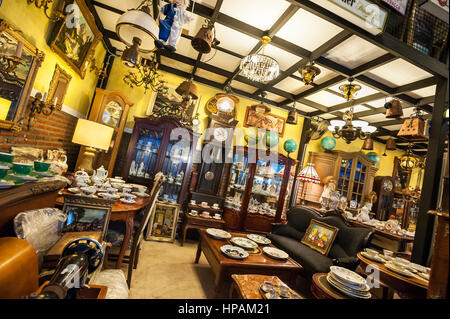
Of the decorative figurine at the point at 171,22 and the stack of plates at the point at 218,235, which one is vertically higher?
the decorative figurine at the point at 171,22

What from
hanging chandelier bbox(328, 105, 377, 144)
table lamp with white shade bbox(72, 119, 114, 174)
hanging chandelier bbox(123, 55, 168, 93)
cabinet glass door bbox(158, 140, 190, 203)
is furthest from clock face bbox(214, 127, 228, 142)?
hanging chandelier bbox(328, 105, 377, 144)

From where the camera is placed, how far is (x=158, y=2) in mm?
2596

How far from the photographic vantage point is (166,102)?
452 cm

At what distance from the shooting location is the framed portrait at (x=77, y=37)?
2.47 meters

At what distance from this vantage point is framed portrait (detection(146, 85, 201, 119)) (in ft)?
14.5

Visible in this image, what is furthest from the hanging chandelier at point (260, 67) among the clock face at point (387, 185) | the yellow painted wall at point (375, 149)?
the clock face at point (387, 185)

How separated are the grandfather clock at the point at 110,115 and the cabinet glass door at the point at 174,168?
98 cm

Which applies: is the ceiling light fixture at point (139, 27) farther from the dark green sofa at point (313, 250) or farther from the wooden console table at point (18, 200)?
the dark green sofa at point (313, 250)

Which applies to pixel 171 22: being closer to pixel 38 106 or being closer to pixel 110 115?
pixel 38 106

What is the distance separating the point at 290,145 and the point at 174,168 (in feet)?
9.69

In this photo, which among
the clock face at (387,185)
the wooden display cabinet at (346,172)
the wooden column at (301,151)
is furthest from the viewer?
the clock face at (387,185)

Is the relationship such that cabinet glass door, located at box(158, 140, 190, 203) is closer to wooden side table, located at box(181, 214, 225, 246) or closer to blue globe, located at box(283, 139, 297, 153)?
wooden side table, located at box(181, 214, 225, 246)

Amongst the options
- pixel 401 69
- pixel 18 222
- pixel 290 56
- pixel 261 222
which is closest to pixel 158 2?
pixel 290 56

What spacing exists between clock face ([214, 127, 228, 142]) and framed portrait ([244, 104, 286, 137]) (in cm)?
68
